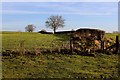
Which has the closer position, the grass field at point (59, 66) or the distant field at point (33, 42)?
the grass field at point (59, 66)

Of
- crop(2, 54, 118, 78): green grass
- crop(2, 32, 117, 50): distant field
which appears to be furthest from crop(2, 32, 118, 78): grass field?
crop(2, 32, 117, 50): distant field

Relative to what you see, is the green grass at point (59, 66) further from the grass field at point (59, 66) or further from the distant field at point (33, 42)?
the distant field at point (33, 42)

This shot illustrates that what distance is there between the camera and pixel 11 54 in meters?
21.0

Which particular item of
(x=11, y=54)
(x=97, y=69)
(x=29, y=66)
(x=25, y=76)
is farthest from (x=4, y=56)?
(x=97, y=69)

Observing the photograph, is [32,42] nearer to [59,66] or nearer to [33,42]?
[33,42]

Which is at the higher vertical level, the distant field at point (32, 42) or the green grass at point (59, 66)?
the distant field at point (32, 42)

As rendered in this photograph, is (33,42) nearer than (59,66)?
No

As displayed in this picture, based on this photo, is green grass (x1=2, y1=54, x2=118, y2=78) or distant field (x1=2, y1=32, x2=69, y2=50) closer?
green grass (x1=2, y1=54, x2=118, y2=78)

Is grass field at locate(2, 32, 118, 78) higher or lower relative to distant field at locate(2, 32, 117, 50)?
lower

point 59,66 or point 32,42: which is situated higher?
point 32,42

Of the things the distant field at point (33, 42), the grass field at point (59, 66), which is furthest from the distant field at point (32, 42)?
the grass field at point (59, 66)

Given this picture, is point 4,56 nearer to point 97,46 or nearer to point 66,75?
point 66,75

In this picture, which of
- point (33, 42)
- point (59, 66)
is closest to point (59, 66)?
point (59, 66)

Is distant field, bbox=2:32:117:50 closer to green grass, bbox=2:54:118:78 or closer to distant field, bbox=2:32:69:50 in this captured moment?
distant field, bbox=2:32:69:50
